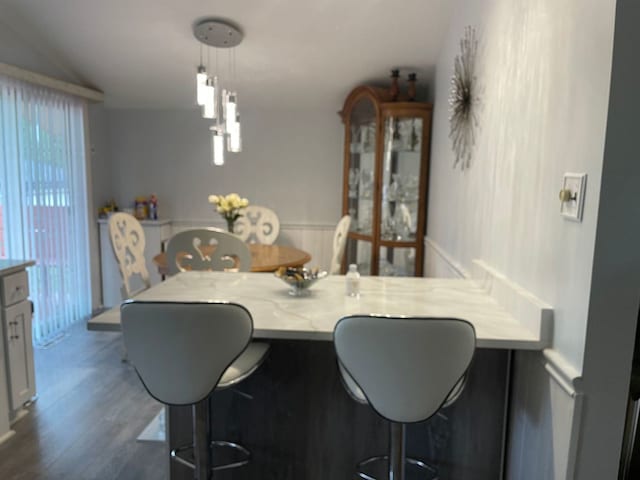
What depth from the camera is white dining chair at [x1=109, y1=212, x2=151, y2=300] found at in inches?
113

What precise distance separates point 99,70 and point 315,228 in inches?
89.2

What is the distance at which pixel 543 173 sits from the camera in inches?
53.2

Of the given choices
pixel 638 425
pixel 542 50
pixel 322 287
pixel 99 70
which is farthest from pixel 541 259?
pixel 99 70

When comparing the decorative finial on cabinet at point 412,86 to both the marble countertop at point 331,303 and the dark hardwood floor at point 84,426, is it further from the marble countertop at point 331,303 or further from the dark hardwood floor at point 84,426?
the dark hardwood floor at point 84,426

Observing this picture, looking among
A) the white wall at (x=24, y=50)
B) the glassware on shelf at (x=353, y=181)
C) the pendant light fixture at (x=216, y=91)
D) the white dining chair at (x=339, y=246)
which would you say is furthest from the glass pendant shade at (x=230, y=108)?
the white wall at (x=24, y=50)

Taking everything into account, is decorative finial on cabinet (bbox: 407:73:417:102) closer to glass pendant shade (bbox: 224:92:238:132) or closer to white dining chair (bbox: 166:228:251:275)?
glass pendant shade (bbox: 224:92:238:132)

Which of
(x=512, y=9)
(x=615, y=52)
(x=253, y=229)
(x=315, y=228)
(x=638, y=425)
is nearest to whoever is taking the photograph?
(x=615, y=52)

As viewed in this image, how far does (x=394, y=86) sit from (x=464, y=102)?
1.30m

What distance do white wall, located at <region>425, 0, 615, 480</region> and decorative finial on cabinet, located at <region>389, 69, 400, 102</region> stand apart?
1397 mm

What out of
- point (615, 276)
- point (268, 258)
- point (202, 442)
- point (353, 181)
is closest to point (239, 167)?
point (353, 181)

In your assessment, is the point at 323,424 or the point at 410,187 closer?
the point at 323,424

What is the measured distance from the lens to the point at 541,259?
4.41 ft

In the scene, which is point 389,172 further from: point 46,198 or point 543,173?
point 46,198

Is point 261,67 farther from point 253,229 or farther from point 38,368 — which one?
point 38,368
